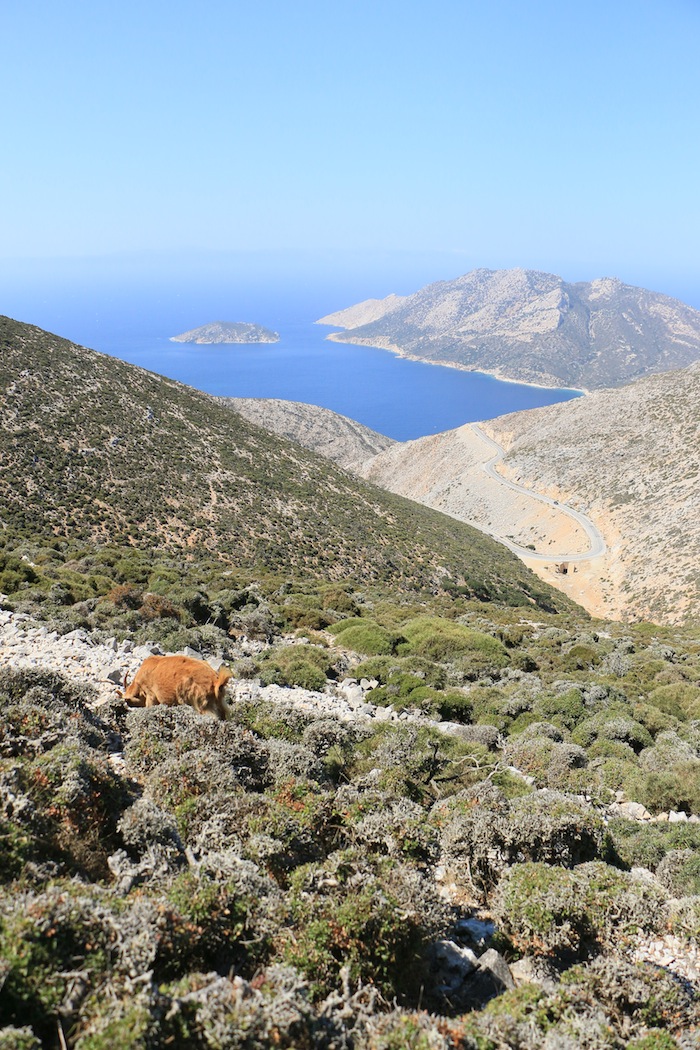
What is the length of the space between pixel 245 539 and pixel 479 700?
22482mm

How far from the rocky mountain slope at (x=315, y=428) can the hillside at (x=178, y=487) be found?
5982cm

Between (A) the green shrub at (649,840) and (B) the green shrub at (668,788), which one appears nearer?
(A) the green shrub at (649,840)

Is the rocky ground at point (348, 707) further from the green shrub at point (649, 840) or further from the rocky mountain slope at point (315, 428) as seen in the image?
the rocky mountain slope at point (315, 428)

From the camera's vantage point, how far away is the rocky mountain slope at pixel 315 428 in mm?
106062

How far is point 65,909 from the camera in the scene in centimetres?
310

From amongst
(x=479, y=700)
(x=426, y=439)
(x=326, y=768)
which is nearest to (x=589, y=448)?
(x=426, y=439)

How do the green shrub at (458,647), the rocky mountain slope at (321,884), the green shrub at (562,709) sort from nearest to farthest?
the rocky mountain slope at (321,884), the green shrub at (562,709), the green shrub at (458,647)

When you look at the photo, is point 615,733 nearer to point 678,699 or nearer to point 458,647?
point 678,699

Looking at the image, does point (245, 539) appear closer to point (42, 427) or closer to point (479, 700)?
point (42, 427)

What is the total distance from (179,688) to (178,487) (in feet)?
92.1

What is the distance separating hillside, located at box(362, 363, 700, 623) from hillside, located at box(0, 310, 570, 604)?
26.9 ft

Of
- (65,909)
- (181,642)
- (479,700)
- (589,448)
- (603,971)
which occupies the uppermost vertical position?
(65,909)

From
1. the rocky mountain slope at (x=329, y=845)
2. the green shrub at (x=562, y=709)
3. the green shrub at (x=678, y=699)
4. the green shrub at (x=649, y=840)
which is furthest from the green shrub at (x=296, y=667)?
the green shrub at (x=678, y=699)

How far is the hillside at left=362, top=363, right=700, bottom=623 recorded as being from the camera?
46500 mm
